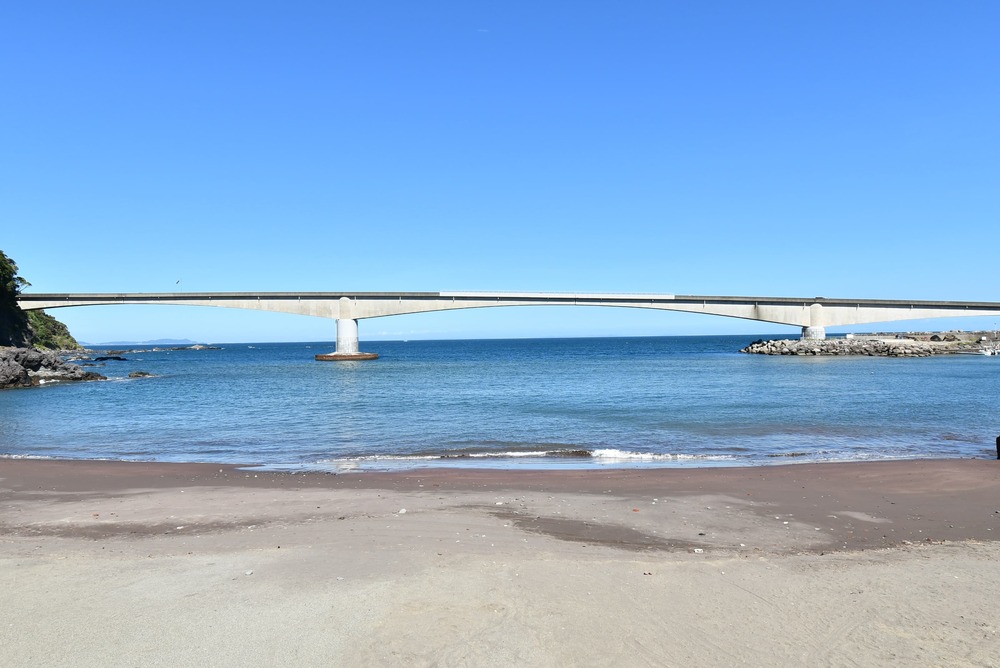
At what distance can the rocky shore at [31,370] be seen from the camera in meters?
47.8

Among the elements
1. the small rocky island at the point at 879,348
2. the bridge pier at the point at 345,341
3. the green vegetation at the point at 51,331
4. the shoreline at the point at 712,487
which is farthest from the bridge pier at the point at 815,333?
the green vegetation at the point at 51,331

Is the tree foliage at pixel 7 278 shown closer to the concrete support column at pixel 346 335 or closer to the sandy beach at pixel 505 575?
the concrete support column at pixel 346 335

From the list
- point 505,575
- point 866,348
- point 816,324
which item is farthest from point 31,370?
point 866,348

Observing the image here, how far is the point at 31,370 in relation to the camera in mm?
54750

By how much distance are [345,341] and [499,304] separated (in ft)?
74.6

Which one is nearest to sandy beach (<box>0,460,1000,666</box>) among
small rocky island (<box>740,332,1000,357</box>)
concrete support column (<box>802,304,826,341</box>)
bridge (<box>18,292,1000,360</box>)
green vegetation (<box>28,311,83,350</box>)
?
bridge (<box>18,292,1000,360</box>)

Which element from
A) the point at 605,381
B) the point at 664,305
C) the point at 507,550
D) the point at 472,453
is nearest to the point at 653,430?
the point at 472,453

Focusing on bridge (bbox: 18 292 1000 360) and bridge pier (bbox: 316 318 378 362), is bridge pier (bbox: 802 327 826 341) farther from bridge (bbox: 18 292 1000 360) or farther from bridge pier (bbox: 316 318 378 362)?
bridge pier (bbox: 316 318 378 362)

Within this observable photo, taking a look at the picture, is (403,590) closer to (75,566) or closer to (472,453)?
(75,566)

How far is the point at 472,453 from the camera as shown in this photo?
18766 mm

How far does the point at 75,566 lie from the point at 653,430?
60.5ft

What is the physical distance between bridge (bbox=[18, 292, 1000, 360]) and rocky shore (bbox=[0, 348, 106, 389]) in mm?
32493

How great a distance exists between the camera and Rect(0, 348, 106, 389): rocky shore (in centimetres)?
4775

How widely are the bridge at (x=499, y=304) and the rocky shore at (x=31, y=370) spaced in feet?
107
